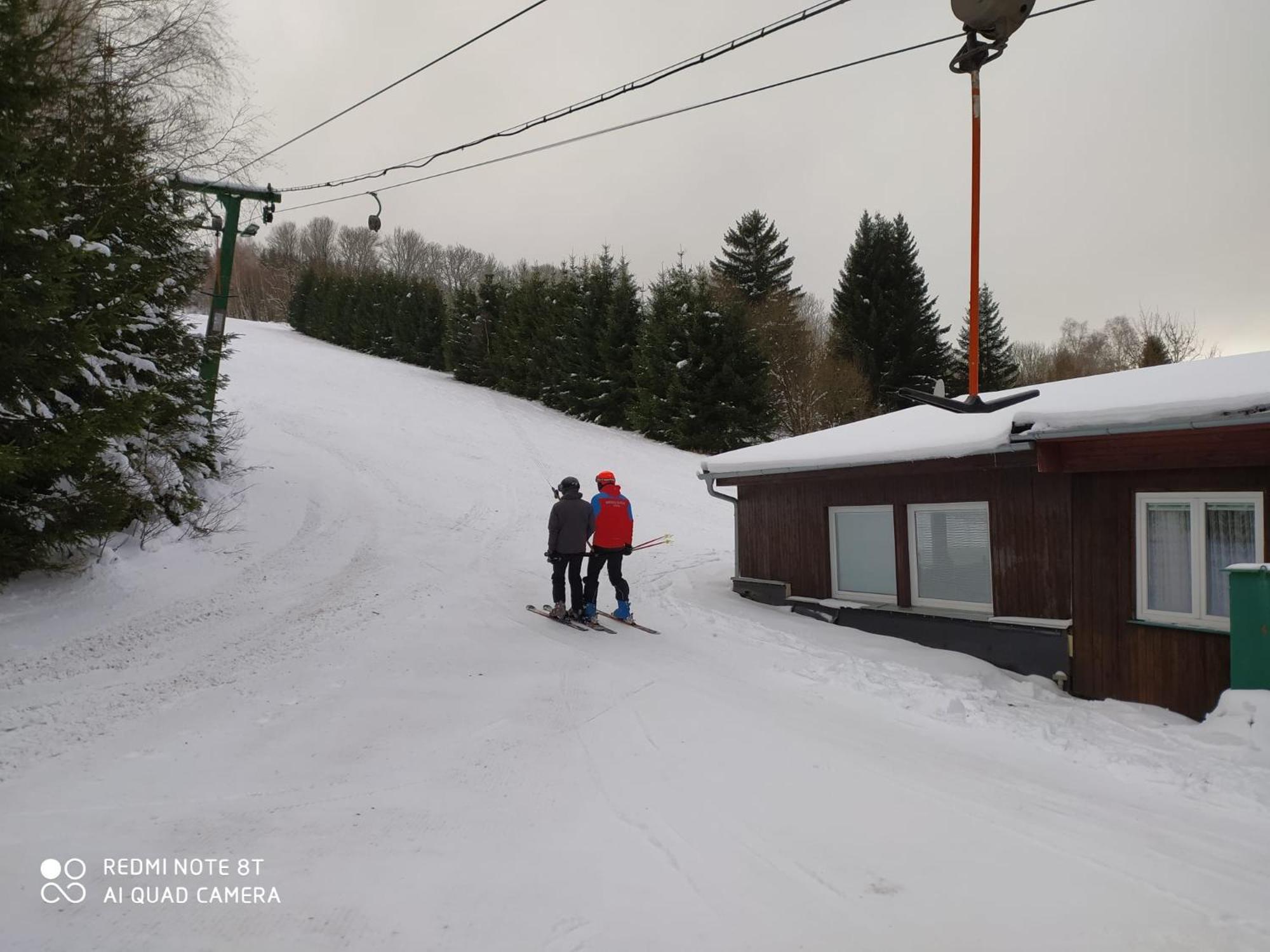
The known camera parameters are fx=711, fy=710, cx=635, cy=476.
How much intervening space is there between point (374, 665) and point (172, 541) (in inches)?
198

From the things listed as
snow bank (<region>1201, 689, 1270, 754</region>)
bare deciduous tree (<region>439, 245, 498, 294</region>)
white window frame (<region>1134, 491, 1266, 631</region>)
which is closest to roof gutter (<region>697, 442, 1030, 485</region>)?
white window frame (<region>1134, 491, 1266, 631</region>)

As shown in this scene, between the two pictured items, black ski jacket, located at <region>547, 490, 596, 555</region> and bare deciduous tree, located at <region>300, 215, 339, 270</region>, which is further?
bare deciduous tree, located at <region>300, 215, 339, 270</region>

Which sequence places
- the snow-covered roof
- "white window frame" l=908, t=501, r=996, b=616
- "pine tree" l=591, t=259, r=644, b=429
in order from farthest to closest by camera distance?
"pine tree" l=591, t=259, r=644, b=429, "white window frame" l=908, t=501, r=996, b=616, the snow-covered roof

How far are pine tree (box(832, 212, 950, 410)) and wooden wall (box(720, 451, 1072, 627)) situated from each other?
24.8 m

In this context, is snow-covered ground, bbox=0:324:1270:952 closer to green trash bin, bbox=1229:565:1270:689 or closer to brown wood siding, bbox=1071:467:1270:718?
green trash bin, bbox=1229:565:1270:689

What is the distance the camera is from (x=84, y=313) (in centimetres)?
692

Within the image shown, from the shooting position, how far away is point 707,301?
2694cm

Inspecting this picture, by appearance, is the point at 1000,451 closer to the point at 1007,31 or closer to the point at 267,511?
the point at 1007,31

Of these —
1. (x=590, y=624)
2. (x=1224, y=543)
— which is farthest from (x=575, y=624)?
(x=1224, y=543)

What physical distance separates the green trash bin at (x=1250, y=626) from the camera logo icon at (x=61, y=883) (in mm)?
7305

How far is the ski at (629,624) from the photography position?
829 cm

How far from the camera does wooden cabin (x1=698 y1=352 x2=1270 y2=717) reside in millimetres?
6121

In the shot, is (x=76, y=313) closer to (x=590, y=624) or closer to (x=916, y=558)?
(x=590, y=624)

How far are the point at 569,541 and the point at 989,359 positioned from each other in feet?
114
